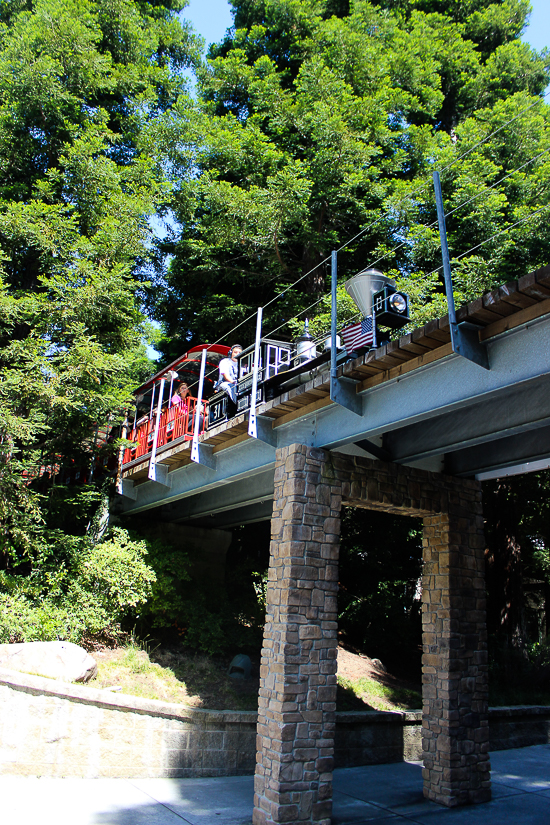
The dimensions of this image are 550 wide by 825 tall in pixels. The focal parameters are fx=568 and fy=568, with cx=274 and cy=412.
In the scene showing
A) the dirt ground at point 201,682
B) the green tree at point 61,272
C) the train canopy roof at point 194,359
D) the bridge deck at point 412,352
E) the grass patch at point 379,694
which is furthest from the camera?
the train canopy roof at point 194,359

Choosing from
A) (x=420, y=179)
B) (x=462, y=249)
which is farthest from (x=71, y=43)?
(x=462, y=249)

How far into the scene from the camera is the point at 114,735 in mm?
8328

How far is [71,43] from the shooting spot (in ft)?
54.5

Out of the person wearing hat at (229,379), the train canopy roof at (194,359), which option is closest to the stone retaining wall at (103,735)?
the person wearing hat at (229,379)

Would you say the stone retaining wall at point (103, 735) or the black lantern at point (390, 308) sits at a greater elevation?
the black lantern at point (390, 308)

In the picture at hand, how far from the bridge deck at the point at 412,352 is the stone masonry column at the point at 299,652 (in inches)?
30.0

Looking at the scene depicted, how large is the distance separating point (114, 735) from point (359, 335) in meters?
6.79

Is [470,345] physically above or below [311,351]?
below

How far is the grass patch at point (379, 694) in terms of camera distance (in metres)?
11.4

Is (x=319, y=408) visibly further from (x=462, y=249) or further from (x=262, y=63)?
(x=262, y=63)

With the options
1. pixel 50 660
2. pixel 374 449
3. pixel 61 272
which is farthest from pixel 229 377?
pixel 61 272

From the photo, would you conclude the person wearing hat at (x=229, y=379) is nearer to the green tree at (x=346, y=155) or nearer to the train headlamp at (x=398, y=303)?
the train headlamp at (x=398, y=303)

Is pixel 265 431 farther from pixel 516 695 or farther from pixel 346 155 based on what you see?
pixel 346 155

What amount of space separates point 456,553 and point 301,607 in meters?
3.02
